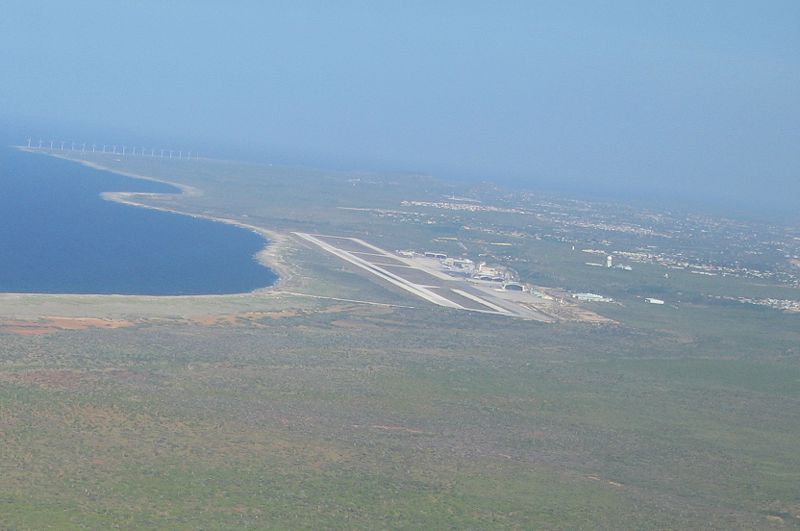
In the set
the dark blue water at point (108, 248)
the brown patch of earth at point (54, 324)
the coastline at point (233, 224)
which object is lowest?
the dark blue water at point (108, 248)

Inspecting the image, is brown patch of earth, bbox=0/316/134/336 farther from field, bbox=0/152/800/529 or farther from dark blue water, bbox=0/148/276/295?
dark blue water, bbox=0/148/276/295

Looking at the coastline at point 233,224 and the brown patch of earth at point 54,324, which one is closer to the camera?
the brown patch of earth at point 54,324

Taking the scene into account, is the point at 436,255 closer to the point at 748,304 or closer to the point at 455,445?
the point at 748,304

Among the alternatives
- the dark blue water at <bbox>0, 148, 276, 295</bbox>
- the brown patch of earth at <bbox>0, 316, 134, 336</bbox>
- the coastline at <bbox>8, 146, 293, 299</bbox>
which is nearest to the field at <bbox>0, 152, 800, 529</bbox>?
the brown patch of earth at <bbox>0, 316, 134, 336</bbox>

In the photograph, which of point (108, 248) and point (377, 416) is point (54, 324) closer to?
point (377, 416)

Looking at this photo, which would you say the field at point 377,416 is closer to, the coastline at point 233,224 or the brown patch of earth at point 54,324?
the brown patch of earth at point 54,324

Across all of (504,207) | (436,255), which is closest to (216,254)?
(436,255)

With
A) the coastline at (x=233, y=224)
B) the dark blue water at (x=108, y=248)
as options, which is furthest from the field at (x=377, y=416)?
the dark blue water at (x=108, y=248)
